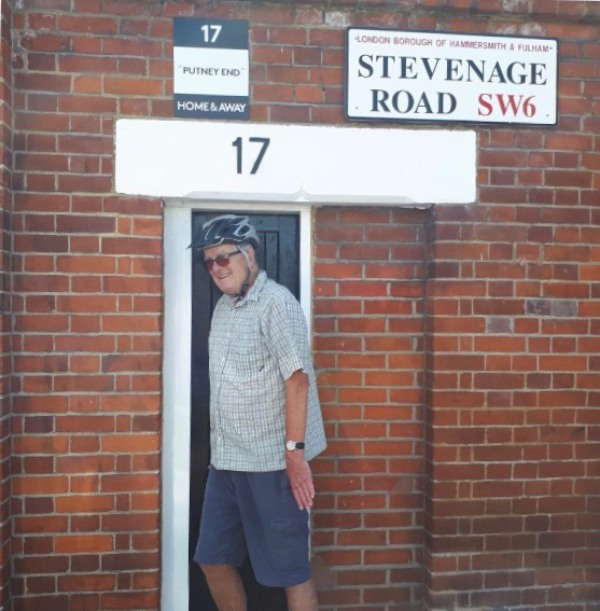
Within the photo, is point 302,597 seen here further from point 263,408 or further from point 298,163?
point 298,163

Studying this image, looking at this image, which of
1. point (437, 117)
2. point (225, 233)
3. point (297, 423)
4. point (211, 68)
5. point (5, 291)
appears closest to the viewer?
point (297, 423)

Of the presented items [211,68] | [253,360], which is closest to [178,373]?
[253,360]

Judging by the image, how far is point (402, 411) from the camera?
3.95 metres

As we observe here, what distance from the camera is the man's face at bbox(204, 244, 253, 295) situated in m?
3.44

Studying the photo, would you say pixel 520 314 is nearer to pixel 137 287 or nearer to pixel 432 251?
pixel 432 251

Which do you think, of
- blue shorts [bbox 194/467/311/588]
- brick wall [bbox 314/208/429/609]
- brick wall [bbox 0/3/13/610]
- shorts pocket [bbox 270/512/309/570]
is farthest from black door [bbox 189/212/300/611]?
brick wall [bbox 0/3/13/610]

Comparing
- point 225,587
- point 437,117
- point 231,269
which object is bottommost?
point 225,587

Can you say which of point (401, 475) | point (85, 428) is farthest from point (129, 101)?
point (401, 475)

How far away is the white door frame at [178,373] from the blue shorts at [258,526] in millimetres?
361

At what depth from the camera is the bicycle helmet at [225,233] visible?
3410 millimetres

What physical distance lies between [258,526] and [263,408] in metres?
0.57

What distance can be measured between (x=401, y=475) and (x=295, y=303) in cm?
121

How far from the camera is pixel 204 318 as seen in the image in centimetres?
395

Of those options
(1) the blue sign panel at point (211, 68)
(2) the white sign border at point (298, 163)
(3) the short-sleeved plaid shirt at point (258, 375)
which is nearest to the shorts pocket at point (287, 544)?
(3) the short-sleeved plaid shirt at point (258, 375)
